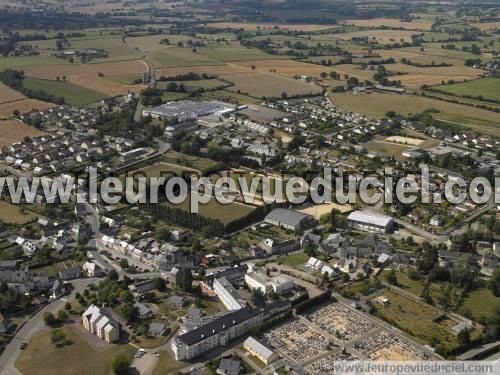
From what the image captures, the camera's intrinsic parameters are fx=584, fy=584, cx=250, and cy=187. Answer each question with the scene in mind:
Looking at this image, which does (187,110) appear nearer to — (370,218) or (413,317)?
(370,218)

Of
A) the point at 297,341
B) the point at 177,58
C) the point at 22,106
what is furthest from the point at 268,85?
the point at 297,341

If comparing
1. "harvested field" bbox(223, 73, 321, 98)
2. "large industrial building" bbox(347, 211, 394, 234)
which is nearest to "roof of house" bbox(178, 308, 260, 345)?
"large industrial building" bbox(347, 211, 394, 234)

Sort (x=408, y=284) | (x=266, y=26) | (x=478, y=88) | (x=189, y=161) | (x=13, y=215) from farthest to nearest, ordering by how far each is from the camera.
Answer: (x=266, y=26) < (x=478, y=88) < (x=189, y=161) < (x=13, y=215) < (x=408, y=284)

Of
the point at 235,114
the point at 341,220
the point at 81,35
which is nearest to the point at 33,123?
the point at 235,114

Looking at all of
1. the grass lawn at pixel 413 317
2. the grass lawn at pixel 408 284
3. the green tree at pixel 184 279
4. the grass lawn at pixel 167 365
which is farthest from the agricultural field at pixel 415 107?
the grass lawn at pixel 167 365

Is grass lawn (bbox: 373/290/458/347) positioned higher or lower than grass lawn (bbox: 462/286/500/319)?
higher

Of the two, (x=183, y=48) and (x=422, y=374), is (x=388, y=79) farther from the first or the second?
(x=422, y=374)

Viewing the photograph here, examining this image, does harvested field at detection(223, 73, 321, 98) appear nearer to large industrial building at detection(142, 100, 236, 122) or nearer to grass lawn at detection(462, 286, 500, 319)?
large industrial building at detection(142, 100, 236, 122)
